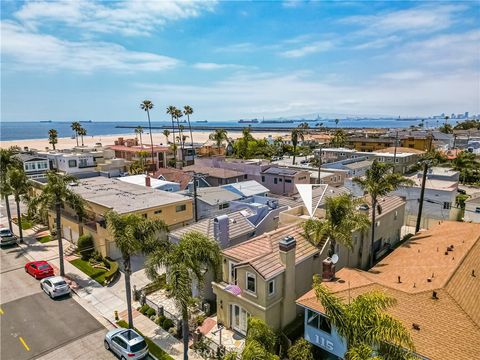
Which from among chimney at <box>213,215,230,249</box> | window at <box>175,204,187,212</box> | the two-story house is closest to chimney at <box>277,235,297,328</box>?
the two-story house

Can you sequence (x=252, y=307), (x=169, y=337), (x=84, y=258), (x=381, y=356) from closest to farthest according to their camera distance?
Result: 1. (x=381, y=356)
2. (x=252, y=307)
3. (x=169, y=337)
4. (x=84, y=258)

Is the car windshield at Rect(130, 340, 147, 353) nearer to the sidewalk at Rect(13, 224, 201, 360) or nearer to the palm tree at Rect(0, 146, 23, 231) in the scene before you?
the sidewalk at Rect(13, 224, 201, 360)

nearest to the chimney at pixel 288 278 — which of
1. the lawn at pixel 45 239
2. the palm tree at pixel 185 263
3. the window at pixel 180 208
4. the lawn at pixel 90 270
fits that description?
the palm tree at pixel 185 263

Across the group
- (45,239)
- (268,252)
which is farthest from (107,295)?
(45,239)

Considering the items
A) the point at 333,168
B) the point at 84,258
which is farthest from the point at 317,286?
the point at 333,168

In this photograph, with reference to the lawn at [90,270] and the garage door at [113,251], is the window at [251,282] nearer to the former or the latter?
the lawn at [90,270]

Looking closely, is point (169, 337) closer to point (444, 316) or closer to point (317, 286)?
point (317, 286)
